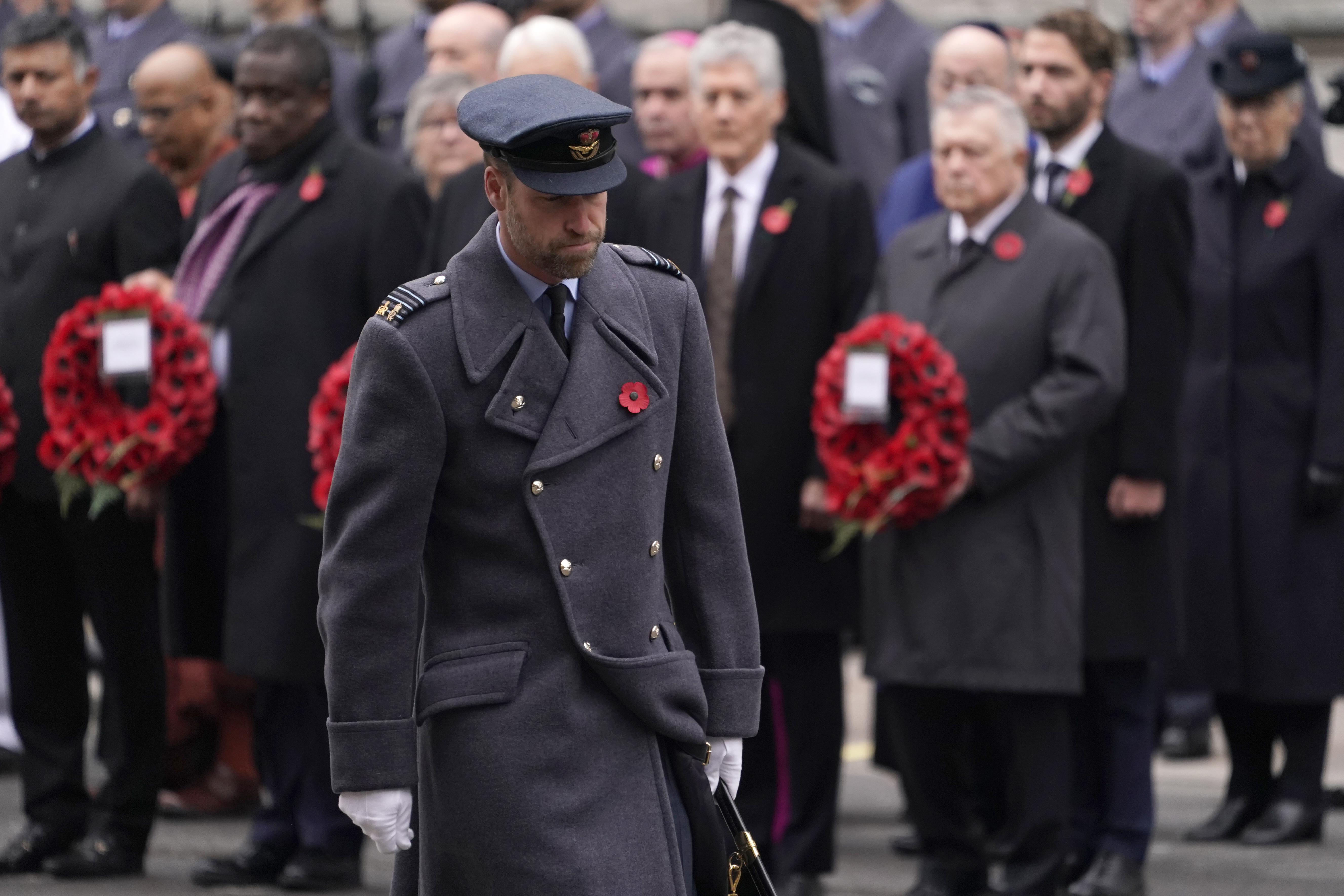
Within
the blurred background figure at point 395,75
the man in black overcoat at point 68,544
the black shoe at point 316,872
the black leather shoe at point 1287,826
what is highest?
the blurred background figure at point 395,75

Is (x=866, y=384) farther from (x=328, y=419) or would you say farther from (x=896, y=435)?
(x=328, y=419)

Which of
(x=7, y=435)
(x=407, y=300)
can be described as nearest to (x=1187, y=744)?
(x=7, y=435)

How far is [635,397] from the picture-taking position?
3982 mm

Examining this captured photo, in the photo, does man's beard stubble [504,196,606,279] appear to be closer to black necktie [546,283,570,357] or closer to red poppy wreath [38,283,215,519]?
black necktie [546,283,570,357]

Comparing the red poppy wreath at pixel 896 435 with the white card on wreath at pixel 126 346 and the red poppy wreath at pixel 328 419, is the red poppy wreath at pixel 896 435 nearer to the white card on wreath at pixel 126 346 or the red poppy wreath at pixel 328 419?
the red poppy wreath at pixel 328 419

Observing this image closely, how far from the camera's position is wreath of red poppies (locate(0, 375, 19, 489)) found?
6.92 m

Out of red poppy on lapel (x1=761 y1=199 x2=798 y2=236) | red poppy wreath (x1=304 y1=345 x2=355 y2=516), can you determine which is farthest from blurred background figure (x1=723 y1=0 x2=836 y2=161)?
red poppy wreath (x1=304 y1=345 x2=355 y2=516)

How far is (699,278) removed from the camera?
680 centimetres

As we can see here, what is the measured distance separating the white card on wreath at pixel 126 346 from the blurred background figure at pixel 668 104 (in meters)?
1.77

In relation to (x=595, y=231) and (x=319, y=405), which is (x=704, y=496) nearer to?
(x=595, y=231)

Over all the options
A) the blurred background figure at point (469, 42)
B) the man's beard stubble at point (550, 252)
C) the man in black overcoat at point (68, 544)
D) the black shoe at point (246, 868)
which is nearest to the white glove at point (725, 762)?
the man's beard stubble at point (550, 252)

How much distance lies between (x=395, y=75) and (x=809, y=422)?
4.32 metres

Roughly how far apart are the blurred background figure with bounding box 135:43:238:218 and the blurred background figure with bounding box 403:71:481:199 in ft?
2.22

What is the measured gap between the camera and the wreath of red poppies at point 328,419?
6508 mm
